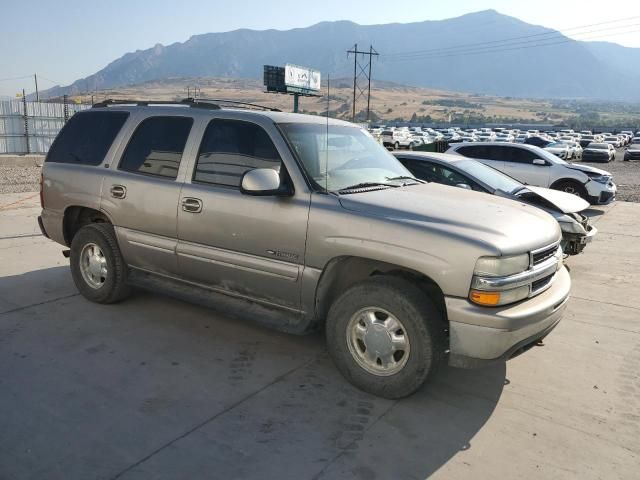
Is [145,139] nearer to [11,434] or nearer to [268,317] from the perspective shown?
[268,317]

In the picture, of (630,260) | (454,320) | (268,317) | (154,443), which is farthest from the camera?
(630,260)

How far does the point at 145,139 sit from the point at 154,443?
283 cm

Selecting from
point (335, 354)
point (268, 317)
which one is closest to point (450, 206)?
point (335, 354)

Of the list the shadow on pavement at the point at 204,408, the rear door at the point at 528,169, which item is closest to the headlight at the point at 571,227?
the shadow on pavement at the point at 204,408

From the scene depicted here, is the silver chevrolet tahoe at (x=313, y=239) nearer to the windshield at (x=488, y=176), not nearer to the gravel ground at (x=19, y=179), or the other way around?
the windshield at (x=488, y=176)

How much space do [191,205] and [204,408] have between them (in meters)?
1.68

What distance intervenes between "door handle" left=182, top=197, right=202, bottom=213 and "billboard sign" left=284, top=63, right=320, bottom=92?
5650cm

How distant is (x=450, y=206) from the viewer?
3.87 metres

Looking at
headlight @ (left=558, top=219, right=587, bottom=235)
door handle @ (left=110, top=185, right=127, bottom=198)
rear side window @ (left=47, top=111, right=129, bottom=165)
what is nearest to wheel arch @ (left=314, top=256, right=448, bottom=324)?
door handle @ (left=110, top=185, right=127, bottom=198)

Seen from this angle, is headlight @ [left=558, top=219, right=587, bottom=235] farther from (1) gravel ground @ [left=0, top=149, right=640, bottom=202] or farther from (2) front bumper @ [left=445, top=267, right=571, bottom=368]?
(1) gravel ground @ [left=0, top=149, right=640, bottom=202]

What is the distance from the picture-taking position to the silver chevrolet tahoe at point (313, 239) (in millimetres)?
3404

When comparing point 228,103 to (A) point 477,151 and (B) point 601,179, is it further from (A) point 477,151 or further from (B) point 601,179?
(B) point 601,179

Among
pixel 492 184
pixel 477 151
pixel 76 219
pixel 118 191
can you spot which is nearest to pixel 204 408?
pixel 118 191

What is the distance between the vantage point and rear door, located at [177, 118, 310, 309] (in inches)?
157
